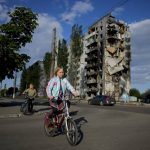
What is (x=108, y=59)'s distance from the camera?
307ft

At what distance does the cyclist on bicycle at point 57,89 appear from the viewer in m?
8.90

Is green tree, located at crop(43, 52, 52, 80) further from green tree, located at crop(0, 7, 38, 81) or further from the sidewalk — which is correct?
green tree, located at crop(0, 7, 38, 81)

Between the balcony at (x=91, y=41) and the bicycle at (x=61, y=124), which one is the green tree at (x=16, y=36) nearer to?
the bicycle at (x=61, y=124)

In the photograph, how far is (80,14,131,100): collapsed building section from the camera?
9200 cm

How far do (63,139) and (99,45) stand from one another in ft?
291

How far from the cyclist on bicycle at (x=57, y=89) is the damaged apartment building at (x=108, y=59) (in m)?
80.8

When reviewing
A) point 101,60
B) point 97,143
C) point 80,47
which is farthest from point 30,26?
point 101,60

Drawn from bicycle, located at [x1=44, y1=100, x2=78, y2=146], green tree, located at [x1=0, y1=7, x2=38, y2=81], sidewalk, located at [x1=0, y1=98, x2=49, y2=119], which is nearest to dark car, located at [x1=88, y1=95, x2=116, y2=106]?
sidewalk, located at [x1=0, y1=98, x2=49, y2=119]

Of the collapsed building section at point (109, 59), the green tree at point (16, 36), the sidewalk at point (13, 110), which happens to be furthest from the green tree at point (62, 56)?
the green tree at point (16, 36)

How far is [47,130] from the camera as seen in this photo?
933cm

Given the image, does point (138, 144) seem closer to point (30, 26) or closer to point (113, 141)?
point (113, 141)

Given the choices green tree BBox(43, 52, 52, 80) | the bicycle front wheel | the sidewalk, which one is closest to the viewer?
the bicycle front wheel

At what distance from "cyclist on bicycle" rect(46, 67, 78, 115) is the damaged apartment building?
80828 mm

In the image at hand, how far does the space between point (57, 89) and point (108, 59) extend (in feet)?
281
